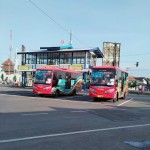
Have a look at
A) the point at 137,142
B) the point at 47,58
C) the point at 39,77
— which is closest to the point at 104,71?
the point at 39,77

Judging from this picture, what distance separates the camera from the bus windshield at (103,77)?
25891 millimetres

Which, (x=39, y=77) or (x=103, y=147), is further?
(x=39, y=77)

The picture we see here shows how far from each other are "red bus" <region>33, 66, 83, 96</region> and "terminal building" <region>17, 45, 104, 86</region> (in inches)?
720

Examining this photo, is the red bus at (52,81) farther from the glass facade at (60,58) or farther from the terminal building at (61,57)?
the glass facade at (60,58)

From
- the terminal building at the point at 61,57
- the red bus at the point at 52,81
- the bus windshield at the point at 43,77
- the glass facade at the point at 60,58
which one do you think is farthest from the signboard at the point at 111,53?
the bus windshield at the point at 43,77

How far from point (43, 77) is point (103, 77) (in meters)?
6.41

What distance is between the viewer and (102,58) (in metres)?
60.2

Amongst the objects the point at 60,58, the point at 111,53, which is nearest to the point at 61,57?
the point at 60,58

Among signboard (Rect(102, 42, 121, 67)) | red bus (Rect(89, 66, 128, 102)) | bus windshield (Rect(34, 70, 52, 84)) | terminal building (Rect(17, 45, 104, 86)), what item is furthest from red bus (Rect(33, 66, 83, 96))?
signboard (Rect(102, 42, 121, 67))

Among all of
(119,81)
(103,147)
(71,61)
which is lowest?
(103,147)

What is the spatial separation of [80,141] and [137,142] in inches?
64.0

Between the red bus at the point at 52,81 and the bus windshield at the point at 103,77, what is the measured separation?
16.3 ft

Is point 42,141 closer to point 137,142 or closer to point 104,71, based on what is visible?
point 137,142

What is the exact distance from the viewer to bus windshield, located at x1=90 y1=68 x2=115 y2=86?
2589 centimetres
